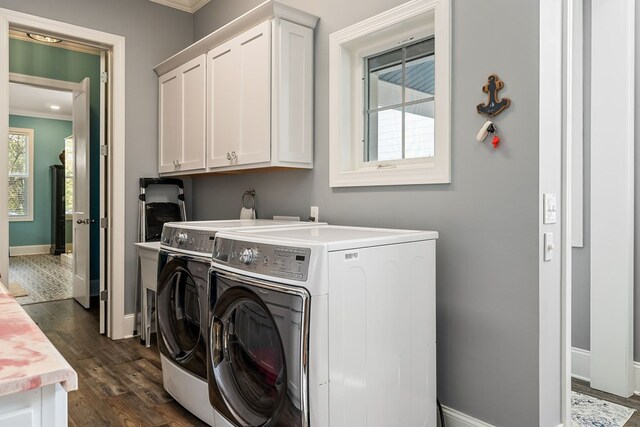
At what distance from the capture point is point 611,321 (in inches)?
102

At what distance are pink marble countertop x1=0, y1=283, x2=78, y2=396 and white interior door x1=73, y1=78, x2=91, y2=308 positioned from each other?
3951mm

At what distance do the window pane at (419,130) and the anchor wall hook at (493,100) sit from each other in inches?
16.1

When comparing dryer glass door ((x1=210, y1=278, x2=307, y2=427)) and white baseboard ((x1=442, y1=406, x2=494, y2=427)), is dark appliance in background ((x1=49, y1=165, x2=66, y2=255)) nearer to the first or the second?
dryer glass door ((x1=210, y1=278, x2=307, y2=427))

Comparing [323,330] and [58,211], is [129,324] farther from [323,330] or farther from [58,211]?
[58,211]

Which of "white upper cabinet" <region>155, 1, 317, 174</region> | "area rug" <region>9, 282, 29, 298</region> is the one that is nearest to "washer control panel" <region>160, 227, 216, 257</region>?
"white upper cabinet" <region>155, 1, 317, 174</region>

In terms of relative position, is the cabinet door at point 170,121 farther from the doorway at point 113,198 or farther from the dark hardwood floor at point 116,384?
the dark hardwood floor at point 116,384

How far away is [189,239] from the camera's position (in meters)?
2.33

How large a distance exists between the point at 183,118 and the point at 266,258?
2320mm

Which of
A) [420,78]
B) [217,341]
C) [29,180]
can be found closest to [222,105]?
[420,78]

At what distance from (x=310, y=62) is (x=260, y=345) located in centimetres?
185

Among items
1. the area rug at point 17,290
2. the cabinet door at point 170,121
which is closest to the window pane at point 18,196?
the area rug at point 17,290

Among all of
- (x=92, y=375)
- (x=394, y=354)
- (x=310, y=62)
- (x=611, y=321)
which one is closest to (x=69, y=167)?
(x=92, y=375)

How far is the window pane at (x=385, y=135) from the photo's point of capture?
8.34ft

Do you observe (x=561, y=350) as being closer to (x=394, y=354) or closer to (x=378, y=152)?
(x=394, y=354)
